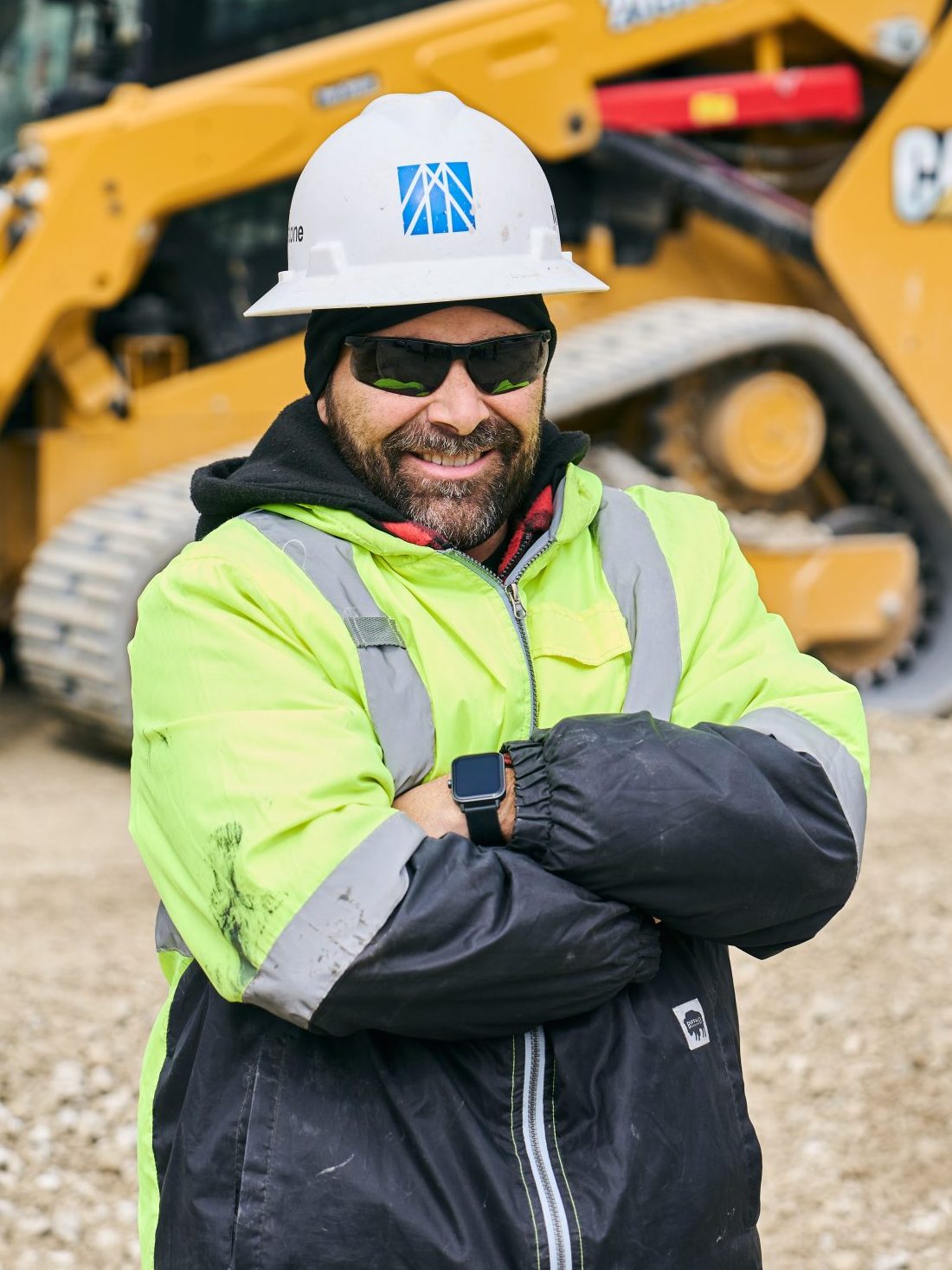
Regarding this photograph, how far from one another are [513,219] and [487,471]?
13.2 inches

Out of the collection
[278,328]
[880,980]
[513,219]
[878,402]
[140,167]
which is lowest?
[880,980]

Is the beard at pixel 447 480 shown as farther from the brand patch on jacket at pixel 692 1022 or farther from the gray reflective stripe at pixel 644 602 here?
the brand patch on jacket at pixel 692 1022

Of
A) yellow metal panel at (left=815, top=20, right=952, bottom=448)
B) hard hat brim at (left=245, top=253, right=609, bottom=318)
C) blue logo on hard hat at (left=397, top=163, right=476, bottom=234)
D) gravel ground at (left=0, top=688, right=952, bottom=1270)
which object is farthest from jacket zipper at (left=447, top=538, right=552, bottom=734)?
yellow metal panel at (left=815, top=20, right=952, bottom=448)

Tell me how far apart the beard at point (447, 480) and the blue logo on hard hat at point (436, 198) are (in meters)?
0.25

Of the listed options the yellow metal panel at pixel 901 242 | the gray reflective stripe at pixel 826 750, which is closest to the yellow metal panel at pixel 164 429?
the yellow metal panel at pixel 901 242

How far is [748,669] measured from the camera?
2.11 meters

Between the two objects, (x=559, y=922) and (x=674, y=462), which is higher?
(x=559, y=922)

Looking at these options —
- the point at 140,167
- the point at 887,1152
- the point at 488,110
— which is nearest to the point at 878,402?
the point at 488,110

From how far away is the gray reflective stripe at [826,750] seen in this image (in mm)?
1985

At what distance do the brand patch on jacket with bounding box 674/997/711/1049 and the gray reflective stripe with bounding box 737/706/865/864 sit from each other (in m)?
0.25

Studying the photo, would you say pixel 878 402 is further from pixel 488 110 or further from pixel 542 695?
pixel 542 695

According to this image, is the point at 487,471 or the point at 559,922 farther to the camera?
the point at 487,471

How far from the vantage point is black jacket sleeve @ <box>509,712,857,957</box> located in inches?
71.6

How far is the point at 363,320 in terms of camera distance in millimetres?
2090
